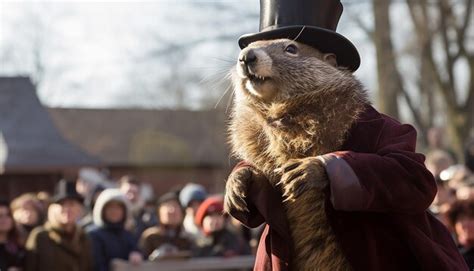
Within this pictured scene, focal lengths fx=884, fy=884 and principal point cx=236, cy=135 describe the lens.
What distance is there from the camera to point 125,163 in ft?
128

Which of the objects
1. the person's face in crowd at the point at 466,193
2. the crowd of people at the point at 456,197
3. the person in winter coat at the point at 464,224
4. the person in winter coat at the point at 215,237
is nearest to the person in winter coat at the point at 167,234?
the person in winter coat at the point at 215,237

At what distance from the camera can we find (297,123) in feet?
12.5

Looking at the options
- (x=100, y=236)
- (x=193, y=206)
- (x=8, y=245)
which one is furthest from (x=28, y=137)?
(x=8, y=245)

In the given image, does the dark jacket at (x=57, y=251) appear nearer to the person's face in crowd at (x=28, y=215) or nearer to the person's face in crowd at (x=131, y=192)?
the person's face in crowd at (x=28, y=215)

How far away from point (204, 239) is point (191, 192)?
181 centimetres

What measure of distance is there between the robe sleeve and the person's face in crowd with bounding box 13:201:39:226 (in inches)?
250

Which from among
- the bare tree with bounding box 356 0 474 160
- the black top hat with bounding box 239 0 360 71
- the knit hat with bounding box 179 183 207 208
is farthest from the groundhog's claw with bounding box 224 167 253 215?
the bare tree with bounding box 356 0 474 160

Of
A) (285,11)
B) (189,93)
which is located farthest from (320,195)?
(189,93)

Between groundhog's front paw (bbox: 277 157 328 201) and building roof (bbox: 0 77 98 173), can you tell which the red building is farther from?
groundhog's front paw (bbox: 277 157 328 201)

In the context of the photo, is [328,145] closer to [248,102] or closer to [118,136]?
[248,102]

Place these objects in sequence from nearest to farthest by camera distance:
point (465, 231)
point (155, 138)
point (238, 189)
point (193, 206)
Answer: point (238, 189)
point (465, 231)
point (193, 206)
point (155, 138)

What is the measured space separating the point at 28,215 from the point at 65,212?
1.21 meters

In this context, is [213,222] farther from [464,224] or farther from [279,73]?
[279,73]

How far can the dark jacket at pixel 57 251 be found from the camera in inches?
316
